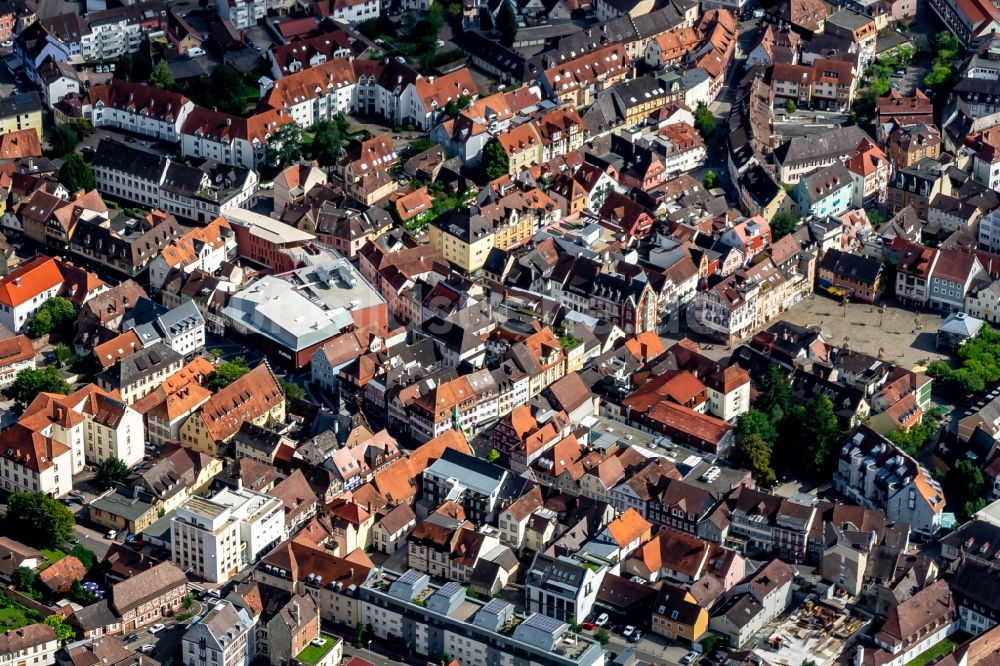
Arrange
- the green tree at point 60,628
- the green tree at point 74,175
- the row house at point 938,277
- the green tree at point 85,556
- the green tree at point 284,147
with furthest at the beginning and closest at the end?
the green tree at point 284,147 → the green tree at point 74,175 → the row house at point 938,277 → the green tree at point 85,556 → the green tree at point 60,628

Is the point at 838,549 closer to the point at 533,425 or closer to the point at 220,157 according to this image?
the point at 533,425

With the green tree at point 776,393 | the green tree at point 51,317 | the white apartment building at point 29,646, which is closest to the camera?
the white apartment building at point 29,646

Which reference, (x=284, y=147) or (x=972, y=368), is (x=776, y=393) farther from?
(x=284, y=147)

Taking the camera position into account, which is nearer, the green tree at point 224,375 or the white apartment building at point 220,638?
the white apartment building at point 220,638

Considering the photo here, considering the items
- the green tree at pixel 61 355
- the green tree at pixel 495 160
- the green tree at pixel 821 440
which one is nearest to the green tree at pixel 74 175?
the green tree at pixel 61 355

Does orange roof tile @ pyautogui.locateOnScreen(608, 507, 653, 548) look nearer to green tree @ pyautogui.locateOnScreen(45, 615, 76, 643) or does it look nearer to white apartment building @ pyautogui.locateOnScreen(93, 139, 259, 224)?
green tree @ pyautogui.locateOnScreen(45, 615, 76, 643)

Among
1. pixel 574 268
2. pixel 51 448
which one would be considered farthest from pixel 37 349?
pixel 574 268

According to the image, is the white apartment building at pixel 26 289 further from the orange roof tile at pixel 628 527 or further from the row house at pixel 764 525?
the row house at pixel 764 525

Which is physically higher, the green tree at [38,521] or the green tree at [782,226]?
the green tree at [782,226]

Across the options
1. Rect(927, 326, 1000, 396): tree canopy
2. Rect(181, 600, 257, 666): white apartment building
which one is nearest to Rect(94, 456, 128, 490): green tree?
Rect(181, 600, 257, 666): white apartment building
